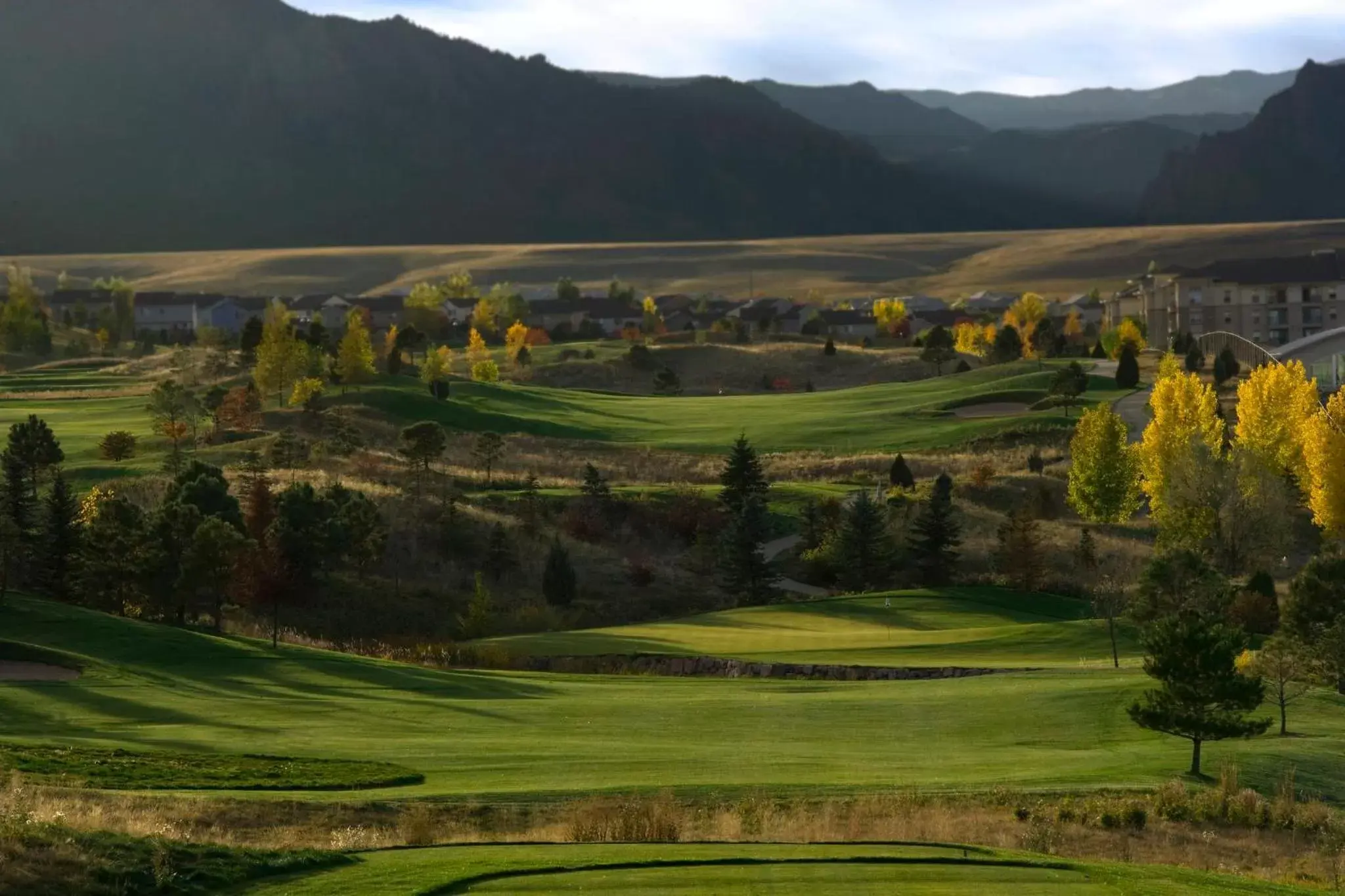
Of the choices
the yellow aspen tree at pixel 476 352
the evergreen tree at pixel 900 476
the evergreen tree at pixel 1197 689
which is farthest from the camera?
the yellow aspen tree at pixel 476 352

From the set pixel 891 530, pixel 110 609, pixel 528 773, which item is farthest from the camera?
pixel 891 530

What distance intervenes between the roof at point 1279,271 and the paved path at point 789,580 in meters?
81.6

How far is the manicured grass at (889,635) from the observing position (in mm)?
41781

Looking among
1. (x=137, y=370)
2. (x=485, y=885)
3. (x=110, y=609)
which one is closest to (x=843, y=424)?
(x=137, y=370)

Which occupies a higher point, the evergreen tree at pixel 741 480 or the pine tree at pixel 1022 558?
the evergreen tree at pixel 741 480

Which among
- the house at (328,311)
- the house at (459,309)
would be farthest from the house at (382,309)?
the house at (459,309)

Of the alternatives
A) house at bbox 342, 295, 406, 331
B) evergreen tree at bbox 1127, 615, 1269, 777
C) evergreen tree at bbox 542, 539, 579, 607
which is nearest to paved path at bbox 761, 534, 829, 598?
evergreen tree at bbox 542, 539, 579, 607

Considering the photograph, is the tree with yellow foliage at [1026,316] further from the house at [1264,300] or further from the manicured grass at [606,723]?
the manicured grass at [606,723]

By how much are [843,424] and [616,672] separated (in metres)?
55.8

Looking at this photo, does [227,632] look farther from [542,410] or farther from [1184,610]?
[542,410]

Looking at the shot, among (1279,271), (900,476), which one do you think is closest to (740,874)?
(900,476)

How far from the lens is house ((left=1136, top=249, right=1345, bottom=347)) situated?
445ft

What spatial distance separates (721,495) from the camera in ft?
221

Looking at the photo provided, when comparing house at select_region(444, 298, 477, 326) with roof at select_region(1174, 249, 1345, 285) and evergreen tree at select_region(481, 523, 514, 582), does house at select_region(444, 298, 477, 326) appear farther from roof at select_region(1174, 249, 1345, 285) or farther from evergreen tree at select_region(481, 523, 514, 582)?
evergreen tree at select_region(481, 523, 514, 582)
